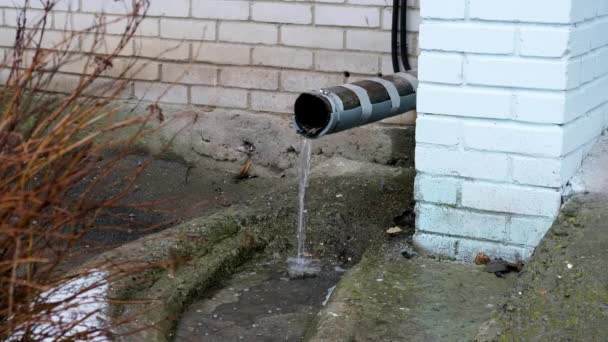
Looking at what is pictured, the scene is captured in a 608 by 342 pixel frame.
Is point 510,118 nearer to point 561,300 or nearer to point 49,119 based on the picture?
point 561,300

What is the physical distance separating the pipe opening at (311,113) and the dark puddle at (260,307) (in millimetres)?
615

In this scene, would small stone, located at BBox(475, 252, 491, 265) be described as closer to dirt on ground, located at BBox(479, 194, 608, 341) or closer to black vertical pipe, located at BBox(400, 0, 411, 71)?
dirt on ground, located at BBox(479, 194, 608, 341)

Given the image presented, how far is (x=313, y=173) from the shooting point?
4797mm

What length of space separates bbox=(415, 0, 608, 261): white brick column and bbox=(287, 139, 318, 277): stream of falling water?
1.94 feet

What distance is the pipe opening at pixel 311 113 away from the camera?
12.4 feet

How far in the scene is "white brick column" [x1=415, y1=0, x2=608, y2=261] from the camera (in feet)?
11.3

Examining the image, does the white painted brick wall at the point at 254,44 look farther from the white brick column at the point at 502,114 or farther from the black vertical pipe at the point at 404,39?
the white brick column at the point at 502,114

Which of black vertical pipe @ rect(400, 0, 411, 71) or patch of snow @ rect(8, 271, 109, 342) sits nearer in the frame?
patch of snow @ rect(8, 271, 109, 342)

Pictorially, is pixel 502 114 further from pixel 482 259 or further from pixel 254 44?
pixel 254 44

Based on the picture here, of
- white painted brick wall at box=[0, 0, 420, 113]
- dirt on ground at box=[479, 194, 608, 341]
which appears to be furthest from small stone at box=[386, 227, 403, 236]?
white painted brick wall at box=[0, 0, 420, 113]

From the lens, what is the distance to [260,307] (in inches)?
148

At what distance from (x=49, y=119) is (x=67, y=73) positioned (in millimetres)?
3404

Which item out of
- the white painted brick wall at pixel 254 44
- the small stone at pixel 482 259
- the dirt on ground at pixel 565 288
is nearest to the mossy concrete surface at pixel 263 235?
the white painted brick wall at pixel 254 44

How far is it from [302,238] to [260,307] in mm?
553
